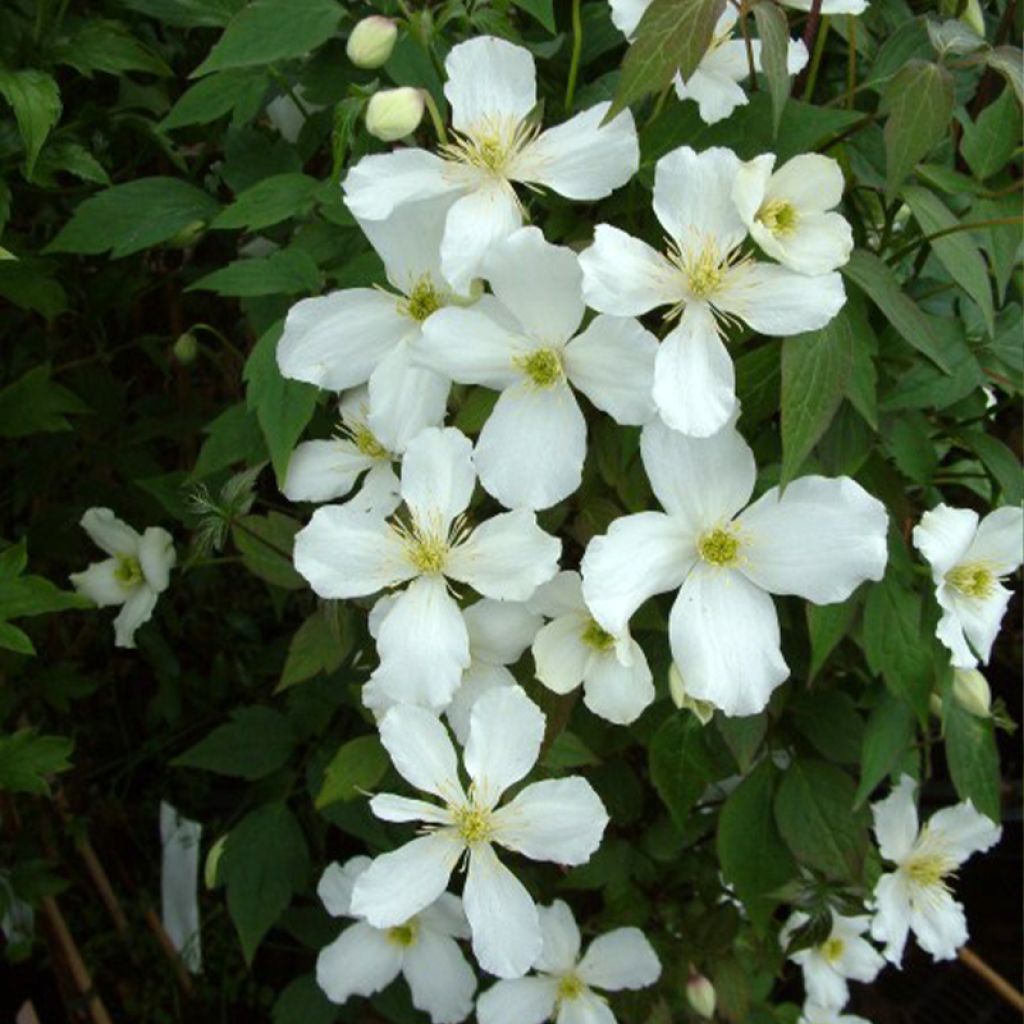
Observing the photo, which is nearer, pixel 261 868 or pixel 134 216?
pixel 134 216

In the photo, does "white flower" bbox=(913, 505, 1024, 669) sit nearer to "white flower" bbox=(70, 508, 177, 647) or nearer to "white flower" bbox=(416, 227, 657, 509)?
"white flower" bbox=(416, 227, 657, 509)

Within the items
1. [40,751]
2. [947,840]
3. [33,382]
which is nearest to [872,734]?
[947,840]

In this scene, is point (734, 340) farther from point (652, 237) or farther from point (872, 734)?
point (872, 734)

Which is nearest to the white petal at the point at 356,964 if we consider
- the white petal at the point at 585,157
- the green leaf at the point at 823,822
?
the green leaf at the point at 823,822

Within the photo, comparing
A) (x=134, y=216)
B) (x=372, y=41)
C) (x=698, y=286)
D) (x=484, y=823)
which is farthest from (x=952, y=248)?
(x=134, y=216)

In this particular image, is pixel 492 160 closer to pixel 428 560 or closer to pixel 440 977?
pixel 428 560

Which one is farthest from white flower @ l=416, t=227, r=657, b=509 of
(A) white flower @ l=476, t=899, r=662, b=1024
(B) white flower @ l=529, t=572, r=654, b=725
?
(A) white flower @ l=476, t=899, r=662, b=1024

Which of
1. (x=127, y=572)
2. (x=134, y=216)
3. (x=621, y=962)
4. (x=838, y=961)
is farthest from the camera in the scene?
(x=838, y=961)
